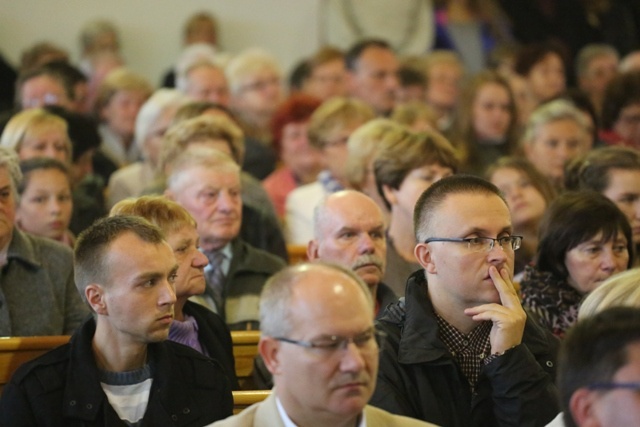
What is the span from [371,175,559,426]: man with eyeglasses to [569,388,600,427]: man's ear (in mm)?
683

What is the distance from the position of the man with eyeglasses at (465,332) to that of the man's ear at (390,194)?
4.38 feet

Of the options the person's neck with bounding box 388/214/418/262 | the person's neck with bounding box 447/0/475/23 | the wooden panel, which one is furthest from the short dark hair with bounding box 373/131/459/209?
the person's neck with bounding box 447/0/475/23

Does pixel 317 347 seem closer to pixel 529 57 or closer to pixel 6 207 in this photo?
pixel 6 207

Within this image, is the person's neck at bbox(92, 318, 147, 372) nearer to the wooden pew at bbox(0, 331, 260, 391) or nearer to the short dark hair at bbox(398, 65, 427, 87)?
the wooden pew at bbox(0, 331, 260, 391)

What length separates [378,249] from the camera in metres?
4.10

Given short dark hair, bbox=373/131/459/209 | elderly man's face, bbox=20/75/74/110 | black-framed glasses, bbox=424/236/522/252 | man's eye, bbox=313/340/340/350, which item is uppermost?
elderly man's face, bbox=20/75/74/110

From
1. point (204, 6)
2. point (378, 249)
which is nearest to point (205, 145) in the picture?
point (378, 249)

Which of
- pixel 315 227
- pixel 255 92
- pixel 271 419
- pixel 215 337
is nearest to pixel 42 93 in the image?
pixel 255 92

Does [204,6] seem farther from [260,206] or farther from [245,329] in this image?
[245,329]

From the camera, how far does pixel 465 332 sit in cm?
333

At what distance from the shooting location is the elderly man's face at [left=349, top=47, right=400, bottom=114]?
8039 mm

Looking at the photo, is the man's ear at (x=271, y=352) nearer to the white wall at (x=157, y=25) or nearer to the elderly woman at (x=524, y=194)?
the elderly woman at (x=524, y=194)

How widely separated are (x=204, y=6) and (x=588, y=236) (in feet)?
19.7

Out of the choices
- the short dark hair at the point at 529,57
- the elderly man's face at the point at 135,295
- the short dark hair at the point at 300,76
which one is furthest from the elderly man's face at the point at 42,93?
the elderly man's face at the point at 135,295
